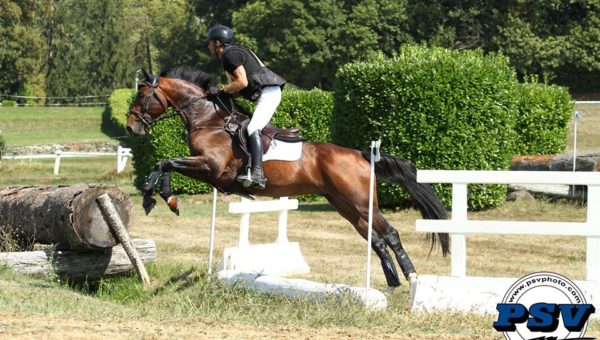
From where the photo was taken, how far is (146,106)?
1091 cm

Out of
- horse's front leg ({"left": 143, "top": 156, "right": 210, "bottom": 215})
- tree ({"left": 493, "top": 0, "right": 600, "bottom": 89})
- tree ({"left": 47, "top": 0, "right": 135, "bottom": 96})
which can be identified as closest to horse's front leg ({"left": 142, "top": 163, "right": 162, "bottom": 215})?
horse's front leg ({"left": 143, "top": 156, "right": 210, "bottom": 215})

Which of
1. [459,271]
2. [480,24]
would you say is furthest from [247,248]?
[480,24]

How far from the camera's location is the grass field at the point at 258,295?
25.2ft

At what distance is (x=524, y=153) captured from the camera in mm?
23594

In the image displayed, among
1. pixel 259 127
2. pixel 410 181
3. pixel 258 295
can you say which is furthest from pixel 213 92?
pixel 258 295

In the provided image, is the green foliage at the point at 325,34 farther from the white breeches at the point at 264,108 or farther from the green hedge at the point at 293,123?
the white breeches at the point at 264,108

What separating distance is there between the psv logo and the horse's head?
14.4ft

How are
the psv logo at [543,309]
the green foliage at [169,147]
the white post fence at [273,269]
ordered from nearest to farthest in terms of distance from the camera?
the psv logo at [543,309] < the white post fence at [273,269] < the green foliage at [169,147]

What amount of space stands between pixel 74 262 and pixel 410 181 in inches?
153

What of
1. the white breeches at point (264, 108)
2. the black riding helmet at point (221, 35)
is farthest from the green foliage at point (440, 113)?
the black riding helmet at point (221, 35)

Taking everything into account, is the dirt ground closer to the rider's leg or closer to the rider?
the rider's leg

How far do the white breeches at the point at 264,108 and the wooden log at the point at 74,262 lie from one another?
2.40m

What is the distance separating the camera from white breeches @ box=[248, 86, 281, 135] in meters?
10.4

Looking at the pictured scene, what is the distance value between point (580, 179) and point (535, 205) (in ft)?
35.4
